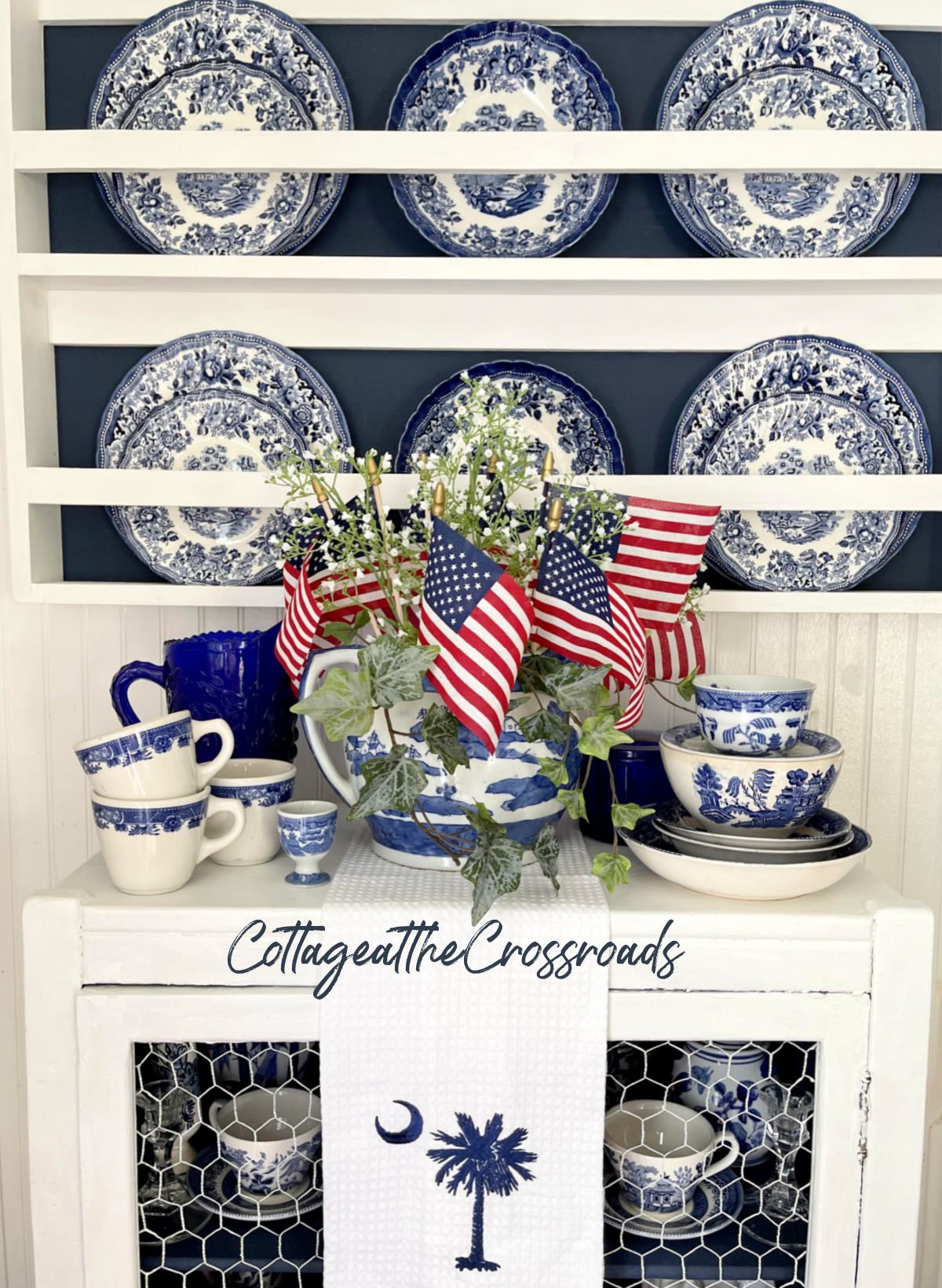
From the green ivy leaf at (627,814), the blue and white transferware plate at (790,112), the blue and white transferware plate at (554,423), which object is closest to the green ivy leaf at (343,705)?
the green ivy leaf at (627,814)

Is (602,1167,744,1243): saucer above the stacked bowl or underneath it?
underneath

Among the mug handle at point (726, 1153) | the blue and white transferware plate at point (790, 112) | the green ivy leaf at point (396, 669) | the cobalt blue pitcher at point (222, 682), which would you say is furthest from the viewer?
the blue and white transferware plate at point (790, 112)

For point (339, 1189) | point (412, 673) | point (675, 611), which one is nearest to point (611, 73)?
point (675, 611)

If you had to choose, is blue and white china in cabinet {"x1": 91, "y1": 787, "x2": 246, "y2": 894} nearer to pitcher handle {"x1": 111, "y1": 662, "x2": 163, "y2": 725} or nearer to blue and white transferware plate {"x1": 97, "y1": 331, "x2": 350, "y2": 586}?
pitcher handle {"x1": 111, "y1": 662, "x2": 163, "y2": 725}

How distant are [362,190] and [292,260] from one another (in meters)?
0.17

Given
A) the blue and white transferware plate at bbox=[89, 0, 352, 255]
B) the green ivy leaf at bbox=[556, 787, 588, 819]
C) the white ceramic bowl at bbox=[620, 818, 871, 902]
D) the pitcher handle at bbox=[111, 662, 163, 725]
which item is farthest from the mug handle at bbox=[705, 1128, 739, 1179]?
the blue and white transferware plate at bbox=[89, 0, 352, 255]

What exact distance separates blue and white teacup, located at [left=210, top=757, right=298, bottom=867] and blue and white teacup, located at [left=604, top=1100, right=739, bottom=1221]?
0.41 meters

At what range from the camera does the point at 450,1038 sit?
3.10ft

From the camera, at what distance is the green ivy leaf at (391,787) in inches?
36.8

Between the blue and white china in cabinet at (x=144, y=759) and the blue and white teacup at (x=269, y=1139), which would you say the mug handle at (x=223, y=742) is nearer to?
the blue and white china in cabinet at (x=144, y=759)

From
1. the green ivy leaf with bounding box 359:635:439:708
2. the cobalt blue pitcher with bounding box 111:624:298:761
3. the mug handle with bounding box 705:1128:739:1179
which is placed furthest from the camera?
the cobalt blue pitcher with bounding box 111:624:298:761

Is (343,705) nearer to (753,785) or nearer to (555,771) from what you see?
(555,771)

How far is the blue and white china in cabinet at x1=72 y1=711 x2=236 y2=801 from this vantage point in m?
0.96

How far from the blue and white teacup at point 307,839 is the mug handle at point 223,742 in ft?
0.24
